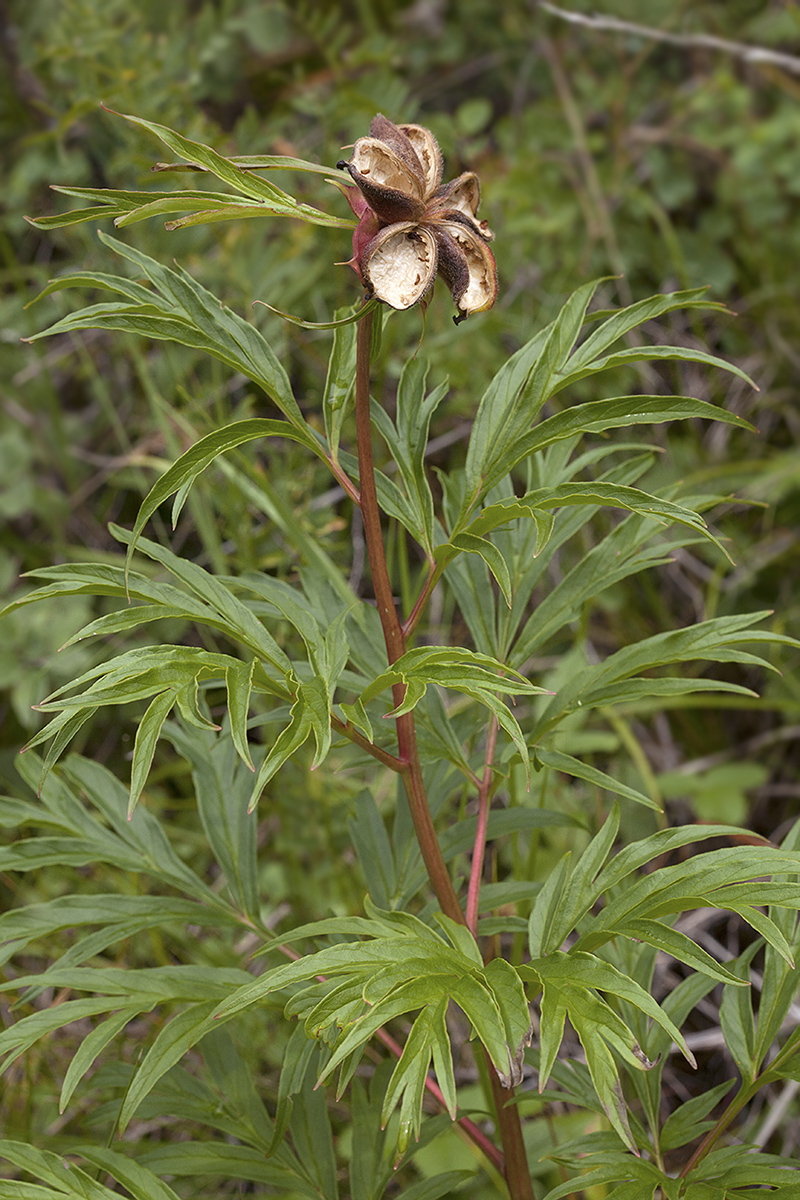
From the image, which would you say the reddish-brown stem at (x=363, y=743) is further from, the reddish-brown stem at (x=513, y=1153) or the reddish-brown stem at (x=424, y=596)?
the reddish-brown stem at (x=513, y=1153)

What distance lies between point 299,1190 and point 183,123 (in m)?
1.93

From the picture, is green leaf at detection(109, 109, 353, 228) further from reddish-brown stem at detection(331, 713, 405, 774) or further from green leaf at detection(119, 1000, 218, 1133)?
green leaf at detection(119, 1000, 218, 1133)

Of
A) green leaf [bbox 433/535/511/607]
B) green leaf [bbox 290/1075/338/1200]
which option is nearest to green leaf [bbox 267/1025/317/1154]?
green leaf [bbox 290/1075/338/1200]

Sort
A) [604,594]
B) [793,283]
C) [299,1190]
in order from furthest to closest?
1. [793,283]
2. [604,594]
3. [299,1190]

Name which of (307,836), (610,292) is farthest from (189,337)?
(610,292)

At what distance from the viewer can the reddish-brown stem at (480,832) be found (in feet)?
3.00

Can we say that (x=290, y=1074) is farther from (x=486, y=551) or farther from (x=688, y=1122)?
(x=486, y=551)

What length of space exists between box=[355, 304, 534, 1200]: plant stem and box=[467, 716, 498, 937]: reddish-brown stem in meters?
0.02

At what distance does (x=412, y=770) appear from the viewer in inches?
34.8

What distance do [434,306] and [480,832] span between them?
1.60 m

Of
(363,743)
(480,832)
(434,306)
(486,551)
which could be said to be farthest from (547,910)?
(434,306)

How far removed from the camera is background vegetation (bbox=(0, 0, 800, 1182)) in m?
1.87

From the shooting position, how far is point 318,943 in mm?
950

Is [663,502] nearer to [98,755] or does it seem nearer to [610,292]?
[98,755]
